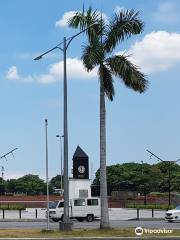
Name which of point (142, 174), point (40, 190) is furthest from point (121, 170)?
point (40, 190)

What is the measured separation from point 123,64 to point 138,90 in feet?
5.43

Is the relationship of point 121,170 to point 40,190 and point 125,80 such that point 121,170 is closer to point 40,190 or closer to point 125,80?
point 40,190

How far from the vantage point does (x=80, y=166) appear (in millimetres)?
80000

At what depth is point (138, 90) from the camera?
32656 mm

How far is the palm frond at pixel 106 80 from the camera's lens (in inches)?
1281

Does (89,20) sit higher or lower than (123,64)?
higher

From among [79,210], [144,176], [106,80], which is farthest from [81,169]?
[144,176]

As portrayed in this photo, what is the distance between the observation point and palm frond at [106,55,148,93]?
32.1 metres

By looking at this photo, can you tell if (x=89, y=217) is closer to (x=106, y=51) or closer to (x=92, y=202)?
(x=92, y=202)

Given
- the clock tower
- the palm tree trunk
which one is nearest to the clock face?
the clock tower

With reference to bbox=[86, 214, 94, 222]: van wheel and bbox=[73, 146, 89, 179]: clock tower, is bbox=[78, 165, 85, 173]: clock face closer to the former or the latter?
bbox=[73, 146, 89, 179]: clock tower

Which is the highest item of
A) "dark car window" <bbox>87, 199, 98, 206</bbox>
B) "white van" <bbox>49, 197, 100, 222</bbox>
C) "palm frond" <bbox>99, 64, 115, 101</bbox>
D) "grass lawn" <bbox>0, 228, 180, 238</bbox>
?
"palm frond" <bbox>99, 64, 115, 101</bbox>

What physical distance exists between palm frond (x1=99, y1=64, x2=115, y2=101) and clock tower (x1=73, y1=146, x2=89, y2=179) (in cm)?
4655

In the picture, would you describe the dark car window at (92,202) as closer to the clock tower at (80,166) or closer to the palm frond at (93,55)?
the palm frond at (93,55)
